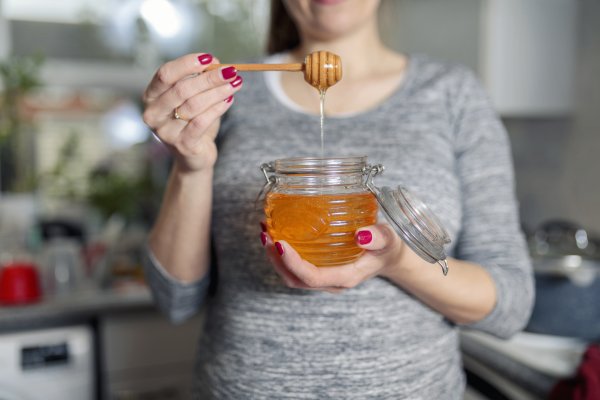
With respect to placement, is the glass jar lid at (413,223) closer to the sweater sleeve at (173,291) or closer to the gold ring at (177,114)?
the gold ring at (177,114)

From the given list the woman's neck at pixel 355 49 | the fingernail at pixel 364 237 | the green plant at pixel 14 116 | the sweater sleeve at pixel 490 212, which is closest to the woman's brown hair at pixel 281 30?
the woman's neck at pixel 355 49

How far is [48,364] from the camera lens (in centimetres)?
166

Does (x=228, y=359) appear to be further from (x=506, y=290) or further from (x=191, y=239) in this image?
(x=506, y=290)

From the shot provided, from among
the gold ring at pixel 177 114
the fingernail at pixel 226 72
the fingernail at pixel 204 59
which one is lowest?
the gold ring at pixel 177 114

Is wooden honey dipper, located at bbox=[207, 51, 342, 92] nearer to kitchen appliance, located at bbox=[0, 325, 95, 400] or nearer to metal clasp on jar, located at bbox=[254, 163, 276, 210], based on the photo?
metal clasp on jar, located at bbox=[254, 163, 276, 210]

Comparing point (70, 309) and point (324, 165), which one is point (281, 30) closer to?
point (324, 165)

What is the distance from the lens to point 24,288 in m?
1.76

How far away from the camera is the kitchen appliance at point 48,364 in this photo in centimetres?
163

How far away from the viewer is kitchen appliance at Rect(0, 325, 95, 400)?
1.63 metres

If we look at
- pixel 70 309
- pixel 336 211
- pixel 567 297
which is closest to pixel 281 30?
pixel 336 211

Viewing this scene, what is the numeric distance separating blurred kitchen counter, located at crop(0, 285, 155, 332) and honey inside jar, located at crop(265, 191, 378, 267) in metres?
1.15

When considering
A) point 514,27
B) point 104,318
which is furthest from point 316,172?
point 514,27

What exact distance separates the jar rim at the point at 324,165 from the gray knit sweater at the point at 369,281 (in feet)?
0.61

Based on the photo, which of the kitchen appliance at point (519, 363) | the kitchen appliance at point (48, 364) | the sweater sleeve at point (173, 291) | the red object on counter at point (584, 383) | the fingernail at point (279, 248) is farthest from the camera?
the kitchen appliance at point (48, 364)
